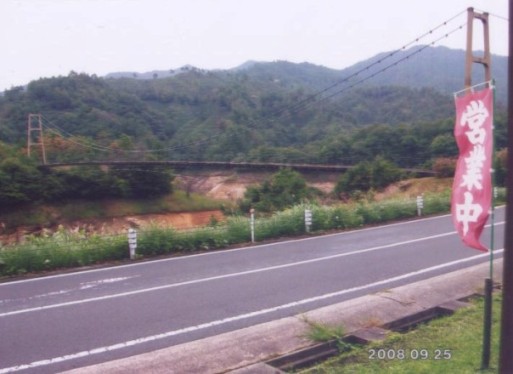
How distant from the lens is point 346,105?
72625 millimetres

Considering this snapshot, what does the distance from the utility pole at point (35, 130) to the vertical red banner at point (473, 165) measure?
149 feet

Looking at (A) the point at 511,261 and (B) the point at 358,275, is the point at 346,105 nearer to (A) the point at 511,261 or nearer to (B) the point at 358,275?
(B) the point at 358,275

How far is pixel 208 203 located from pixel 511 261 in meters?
49.5

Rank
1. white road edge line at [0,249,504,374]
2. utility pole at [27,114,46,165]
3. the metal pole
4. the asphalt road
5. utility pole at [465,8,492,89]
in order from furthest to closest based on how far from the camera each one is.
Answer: utility pole at [27,114,46,165] → utility pole at [465,8,492,89] → the asphalt road → white road edge line at [0,249,504,374] → the metal pole

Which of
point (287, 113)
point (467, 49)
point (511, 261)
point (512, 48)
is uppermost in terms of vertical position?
point (287, 113)

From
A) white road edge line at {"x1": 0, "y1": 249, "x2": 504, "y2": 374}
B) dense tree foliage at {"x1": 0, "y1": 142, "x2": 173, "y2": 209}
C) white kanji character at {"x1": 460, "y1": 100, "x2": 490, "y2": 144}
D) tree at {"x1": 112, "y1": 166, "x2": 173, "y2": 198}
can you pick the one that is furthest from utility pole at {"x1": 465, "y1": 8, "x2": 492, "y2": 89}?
tree at {"x1": 112, "y1": 166, "x2": 173, "y2": 198}

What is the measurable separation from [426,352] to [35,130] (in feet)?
170

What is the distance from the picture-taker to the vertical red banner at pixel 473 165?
3.90 meters

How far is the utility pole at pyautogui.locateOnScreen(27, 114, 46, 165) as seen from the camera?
151ft

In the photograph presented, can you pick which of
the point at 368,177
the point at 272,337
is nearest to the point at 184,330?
the point at 272,337

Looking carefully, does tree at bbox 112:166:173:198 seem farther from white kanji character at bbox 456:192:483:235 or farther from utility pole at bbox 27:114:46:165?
white kanji character at bbox 456:192:483:235

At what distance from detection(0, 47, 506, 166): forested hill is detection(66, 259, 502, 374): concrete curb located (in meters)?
36.3

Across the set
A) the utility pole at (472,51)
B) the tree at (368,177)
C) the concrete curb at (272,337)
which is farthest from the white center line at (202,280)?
the tree at (368,177)

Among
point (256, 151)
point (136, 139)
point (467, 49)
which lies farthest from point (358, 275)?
point (136, 139)
